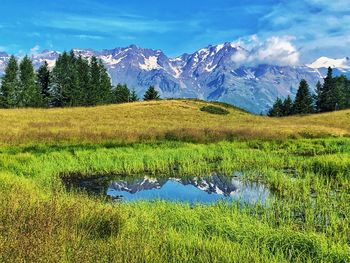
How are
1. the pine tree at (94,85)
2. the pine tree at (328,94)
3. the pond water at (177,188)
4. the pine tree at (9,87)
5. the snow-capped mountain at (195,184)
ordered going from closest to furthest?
the pond water at (177,188)
the snow-capped mountain at (195,184)
the pine tree at (9,87)
the pine tree at (94,85)
the pine tree at (328,94)

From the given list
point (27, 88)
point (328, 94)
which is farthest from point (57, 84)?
point (328, 94)

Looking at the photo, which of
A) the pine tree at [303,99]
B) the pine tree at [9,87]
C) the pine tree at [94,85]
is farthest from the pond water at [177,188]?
the pine tree at [303,99]

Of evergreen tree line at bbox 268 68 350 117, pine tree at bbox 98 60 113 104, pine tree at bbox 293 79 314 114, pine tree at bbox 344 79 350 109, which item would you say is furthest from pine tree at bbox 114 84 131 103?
pine tree at bbox 344 79 350 109

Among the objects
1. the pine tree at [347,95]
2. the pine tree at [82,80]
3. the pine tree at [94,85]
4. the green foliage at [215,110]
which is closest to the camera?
the green foliage at [215,110]

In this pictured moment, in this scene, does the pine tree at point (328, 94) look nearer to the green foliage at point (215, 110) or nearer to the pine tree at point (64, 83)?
the green foliage at point (215, 110)

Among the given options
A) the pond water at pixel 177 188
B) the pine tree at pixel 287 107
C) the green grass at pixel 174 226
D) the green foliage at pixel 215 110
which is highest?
the pine tree at pixel 287 107

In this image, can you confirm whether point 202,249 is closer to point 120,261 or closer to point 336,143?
point 120,261

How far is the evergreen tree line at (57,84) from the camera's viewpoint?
98.4 meters

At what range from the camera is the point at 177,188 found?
1878 centimetres

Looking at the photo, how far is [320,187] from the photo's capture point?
54.8ft

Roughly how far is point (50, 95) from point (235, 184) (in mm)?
96096

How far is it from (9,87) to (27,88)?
4333 mm

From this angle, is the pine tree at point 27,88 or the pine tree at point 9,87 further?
the pine tree at point 27,88

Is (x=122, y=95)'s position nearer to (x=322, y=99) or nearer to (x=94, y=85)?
(x=94, y=85)
